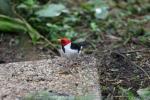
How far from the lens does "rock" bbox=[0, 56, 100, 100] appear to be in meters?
3.37

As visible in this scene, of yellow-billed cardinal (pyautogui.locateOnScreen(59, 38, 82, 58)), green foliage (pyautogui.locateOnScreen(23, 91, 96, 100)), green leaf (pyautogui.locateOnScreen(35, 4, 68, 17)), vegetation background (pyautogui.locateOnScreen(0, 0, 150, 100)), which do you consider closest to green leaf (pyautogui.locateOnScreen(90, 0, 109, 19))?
vegetation background (pyautogui.locateOnScreen(0, 0, 150, 100))

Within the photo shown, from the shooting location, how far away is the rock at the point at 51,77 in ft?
11.0

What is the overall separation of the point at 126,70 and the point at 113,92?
537 mm

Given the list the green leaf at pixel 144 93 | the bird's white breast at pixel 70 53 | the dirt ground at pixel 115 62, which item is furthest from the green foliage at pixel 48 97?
the bird's white breast at pixel 70 53

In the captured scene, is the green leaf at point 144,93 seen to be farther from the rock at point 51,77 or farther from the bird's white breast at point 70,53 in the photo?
the bird's white breast at point 70,53

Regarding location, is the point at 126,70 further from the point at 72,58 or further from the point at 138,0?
the point at 138,0

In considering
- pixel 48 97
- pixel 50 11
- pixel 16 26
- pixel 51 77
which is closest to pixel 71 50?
pixel 51 77

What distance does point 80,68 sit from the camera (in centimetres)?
389

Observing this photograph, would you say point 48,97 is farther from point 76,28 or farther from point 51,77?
point 76,28

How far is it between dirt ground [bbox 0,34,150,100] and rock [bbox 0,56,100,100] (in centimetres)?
15

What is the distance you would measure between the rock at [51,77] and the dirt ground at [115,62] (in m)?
0.15

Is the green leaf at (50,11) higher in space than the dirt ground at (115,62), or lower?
higher

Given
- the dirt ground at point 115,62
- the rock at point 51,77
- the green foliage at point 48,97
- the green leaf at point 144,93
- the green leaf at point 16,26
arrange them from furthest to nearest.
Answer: the green leaf at point 16,26, the dirt ground at point 115,62, the green leaf at point 144,93, the rock at point 51,77, the green foliage at point 48,97

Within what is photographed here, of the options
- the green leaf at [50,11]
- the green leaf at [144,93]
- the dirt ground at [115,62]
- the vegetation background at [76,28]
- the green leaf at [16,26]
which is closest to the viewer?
the green leaf at [144,93]
